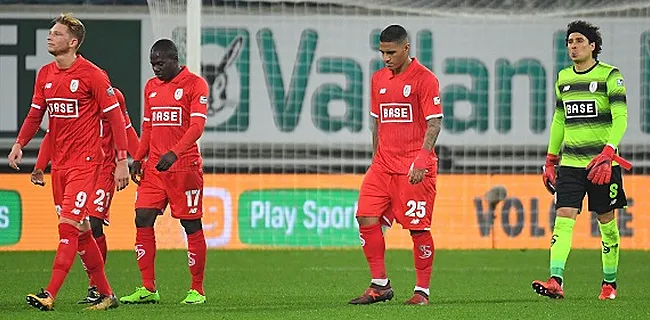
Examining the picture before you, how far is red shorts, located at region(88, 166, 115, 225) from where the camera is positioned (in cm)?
994

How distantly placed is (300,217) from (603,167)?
8266mm

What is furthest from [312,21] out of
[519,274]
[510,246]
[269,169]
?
[519,274]

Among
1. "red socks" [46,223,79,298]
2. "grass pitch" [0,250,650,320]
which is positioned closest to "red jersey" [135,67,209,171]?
"red socks" [46,223,79,298]

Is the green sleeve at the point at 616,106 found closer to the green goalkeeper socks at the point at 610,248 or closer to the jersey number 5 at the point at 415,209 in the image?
the green goalkeeper socks at the point at 610,248

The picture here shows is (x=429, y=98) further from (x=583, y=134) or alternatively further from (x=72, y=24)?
(x=72, y=24)

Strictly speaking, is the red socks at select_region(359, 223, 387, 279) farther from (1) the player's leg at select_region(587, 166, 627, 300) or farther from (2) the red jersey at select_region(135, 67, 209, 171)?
(1) the player's leg at select_region(587, 166, 627, 300)

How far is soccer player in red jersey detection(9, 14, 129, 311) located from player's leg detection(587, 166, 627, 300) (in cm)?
350

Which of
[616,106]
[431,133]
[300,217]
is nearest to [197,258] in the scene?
[431,133]

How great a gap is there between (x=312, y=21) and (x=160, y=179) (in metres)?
9.28

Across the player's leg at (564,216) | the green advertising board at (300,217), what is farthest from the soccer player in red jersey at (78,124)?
the green advertising board at (300,217)

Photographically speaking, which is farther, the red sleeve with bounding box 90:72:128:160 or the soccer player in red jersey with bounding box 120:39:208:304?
the soccer player in red jersey with bounding box 120:39:208:304

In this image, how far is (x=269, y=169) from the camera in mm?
19031

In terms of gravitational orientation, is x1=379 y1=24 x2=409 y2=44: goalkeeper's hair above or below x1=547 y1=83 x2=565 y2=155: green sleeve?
above

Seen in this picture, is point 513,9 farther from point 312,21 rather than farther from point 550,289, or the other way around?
point 550,289
